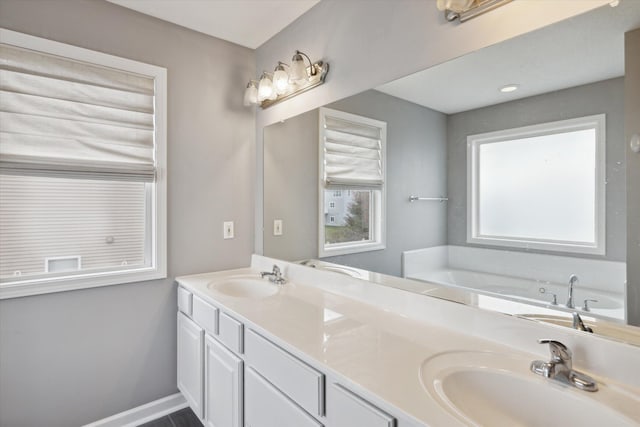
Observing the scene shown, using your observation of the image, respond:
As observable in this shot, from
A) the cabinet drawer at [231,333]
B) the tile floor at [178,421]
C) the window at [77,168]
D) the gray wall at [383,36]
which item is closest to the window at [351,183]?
the gray wall at [383,36]

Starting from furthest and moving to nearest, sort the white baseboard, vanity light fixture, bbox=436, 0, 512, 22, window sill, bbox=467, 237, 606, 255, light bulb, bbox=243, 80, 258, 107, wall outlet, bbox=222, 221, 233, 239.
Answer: wall outlet, bbox=222, 221, 233, 239 < light bulb, bbox=243, 80, 258, 107 < the white baseboard < vanity light fixture, bbox=436, 0, 512, 22 < window sill, bbox=467, 237, 606, 255

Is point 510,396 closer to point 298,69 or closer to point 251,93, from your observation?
point 298,69

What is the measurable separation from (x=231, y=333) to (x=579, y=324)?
1.34 metres

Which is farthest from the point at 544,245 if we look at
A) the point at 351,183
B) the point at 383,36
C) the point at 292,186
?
the point at 292,186

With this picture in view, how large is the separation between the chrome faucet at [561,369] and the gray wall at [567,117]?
32cm

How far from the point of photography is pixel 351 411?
0.92 m

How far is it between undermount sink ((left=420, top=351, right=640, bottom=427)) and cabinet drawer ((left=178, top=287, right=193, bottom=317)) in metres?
1.46

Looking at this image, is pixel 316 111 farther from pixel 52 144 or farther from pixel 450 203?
pixel 52 144

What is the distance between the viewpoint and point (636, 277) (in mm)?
933

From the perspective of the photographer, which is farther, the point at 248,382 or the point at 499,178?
the point at 248,382

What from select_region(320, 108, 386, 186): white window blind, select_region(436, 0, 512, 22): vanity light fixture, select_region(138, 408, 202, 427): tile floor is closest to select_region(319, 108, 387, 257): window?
select_region(320, 108, 386, 186): white window blind

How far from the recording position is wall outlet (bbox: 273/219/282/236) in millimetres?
2238

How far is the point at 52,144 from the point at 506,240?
2.25m

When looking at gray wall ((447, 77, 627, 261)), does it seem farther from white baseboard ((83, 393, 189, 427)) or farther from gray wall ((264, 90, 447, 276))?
white baseboard ((83, 393, 189, 427))
